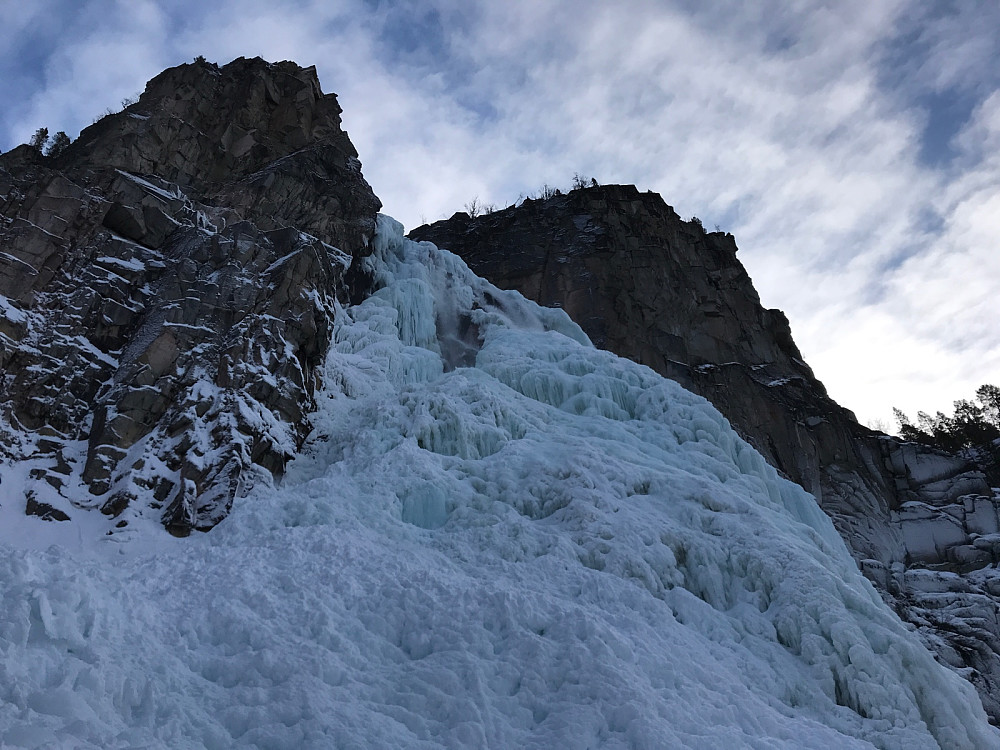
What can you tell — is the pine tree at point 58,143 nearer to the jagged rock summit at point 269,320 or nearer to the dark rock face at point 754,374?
the jagged rock summit at point 269,320

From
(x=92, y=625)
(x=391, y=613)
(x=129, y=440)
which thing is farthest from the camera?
(x=129, y=440)

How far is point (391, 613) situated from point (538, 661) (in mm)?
2072

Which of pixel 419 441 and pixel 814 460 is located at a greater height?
pixel 814 460

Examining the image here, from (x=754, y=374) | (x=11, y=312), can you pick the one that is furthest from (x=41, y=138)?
(x=754, y=374)

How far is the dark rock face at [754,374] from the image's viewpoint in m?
23.7

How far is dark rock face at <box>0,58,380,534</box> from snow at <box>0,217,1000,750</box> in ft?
3.54

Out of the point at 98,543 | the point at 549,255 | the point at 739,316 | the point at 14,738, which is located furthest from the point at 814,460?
the point at 14,738

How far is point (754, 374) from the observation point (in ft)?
105

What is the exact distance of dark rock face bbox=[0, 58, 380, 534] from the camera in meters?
13.1

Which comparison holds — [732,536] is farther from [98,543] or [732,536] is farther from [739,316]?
[739,316]

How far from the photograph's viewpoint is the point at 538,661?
8.55 meters

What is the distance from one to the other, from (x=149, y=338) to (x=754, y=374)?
25.6 metres

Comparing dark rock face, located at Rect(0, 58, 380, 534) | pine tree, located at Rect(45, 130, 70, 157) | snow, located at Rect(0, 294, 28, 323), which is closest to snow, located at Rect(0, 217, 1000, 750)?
dark rock face, located at Rect(0, 58, 380, 534)

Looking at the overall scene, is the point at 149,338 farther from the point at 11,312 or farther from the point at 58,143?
the point at 58,143
